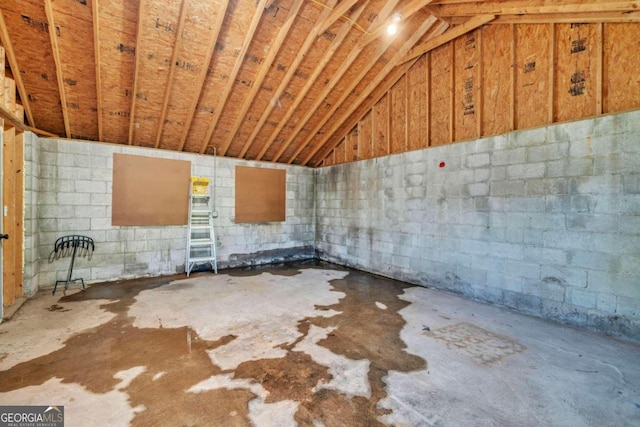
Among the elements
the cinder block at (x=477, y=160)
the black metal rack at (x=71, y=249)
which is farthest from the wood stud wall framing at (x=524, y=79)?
the black metal rack at (x=71, y=249)

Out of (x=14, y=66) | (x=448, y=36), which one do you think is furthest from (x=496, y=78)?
(x=14, y=66)

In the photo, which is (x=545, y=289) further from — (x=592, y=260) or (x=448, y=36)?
(x=448, y=36)

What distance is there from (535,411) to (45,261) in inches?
229

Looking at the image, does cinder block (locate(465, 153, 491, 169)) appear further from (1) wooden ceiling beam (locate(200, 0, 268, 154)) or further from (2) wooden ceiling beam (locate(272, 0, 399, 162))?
(1) wooden ceiling beam (locate(200, 0, 268, 154))

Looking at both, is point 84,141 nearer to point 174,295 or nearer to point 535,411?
point 174,295

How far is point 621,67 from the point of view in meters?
2.72

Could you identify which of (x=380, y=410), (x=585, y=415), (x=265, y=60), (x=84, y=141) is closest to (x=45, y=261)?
(x=84, y=141)

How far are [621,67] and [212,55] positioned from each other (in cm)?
446

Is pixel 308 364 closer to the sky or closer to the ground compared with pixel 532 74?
closer to the ground

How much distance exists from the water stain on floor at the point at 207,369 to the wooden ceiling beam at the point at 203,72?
9.38ft

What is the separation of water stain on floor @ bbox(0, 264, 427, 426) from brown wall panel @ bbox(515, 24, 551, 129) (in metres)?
2.87

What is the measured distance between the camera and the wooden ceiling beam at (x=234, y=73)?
3.20 m

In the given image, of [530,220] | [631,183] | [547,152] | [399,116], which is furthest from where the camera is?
[399,116]

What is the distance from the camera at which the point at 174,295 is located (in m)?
3.88
